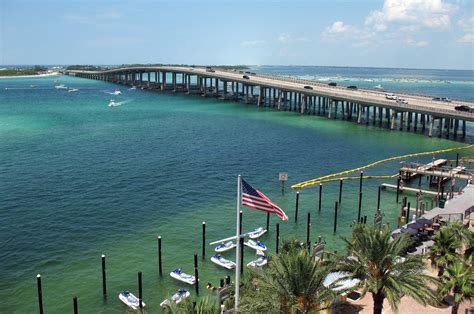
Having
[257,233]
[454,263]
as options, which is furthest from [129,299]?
[454,263]

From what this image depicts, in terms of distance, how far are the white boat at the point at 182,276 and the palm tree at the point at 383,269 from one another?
1374 cm

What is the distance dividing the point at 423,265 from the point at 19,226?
36.9 m

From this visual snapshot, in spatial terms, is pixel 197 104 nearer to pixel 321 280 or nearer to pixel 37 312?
pixel 37 312

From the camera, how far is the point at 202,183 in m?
59.2

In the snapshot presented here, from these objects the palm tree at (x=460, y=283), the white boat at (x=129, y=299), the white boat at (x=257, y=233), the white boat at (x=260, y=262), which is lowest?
the white boat at (x=129, y=299)

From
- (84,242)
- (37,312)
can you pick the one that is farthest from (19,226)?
(37,312)

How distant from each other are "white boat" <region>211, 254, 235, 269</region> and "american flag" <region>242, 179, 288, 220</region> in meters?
17.0

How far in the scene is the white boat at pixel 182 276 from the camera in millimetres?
34500

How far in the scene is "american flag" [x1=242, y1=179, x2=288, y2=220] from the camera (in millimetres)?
21047

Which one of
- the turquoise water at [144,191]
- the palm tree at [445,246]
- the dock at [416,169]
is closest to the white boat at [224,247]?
the turquoise water at [144,191]

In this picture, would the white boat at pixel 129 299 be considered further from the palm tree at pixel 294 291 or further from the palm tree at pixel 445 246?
the palm tree at pixel 445 246

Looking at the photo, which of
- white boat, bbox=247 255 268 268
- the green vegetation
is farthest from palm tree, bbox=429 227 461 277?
white boat, bbox=247 255 268 268

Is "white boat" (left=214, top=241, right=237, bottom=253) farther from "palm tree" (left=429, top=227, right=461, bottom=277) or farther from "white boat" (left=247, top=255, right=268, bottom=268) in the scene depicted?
"palm tree" (left=429, top=227, right=461, bottom=277)

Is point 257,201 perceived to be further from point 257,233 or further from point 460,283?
point 257,233
